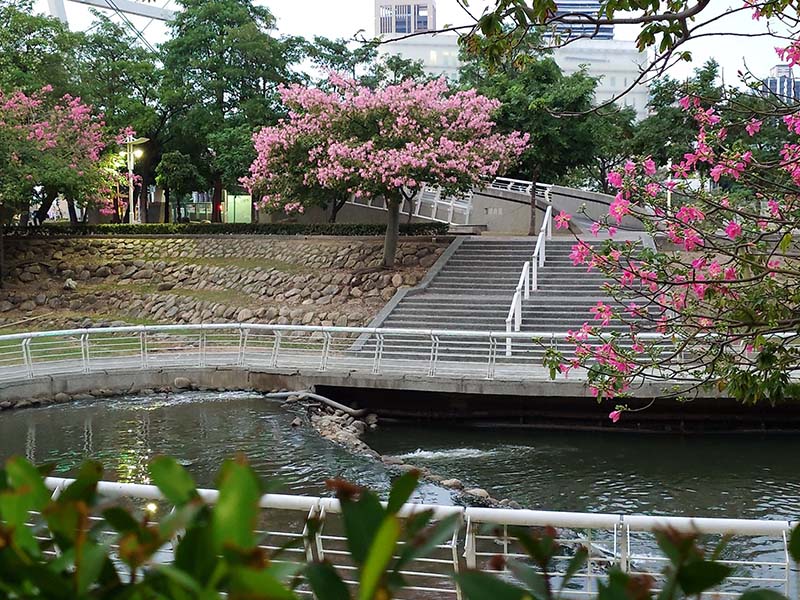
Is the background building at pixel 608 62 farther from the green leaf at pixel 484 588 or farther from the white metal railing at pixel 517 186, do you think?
the green leaf at pixel 484 588

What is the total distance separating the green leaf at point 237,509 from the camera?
41.6 inches

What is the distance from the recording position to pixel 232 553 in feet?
3.32

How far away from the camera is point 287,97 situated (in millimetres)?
20641

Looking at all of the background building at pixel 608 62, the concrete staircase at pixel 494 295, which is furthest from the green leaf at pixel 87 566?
the background building at pixel 608 62

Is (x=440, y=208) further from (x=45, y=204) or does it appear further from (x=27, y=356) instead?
(x=27, y=356)

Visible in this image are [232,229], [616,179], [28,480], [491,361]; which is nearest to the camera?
[28,480]

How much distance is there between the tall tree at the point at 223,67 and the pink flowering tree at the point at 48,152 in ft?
15.3

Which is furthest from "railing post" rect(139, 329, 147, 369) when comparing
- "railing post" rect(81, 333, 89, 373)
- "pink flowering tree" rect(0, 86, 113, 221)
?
"pink flowering tree" rect(0, 86, 113, 221)

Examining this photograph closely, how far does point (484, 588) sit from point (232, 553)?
1.02ft

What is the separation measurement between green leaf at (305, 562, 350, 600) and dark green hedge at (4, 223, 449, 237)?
21.7m

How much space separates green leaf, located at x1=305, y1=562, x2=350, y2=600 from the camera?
3.75 ft

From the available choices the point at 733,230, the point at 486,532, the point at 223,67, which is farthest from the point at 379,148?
the point at 486,532

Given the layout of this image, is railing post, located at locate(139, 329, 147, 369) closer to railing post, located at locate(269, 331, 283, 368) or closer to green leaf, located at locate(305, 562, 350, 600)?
railing post, located at locate(269, 331, 283, 368)

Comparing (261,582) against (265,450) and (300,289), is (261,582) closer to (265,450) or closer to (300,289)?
(265,450)
